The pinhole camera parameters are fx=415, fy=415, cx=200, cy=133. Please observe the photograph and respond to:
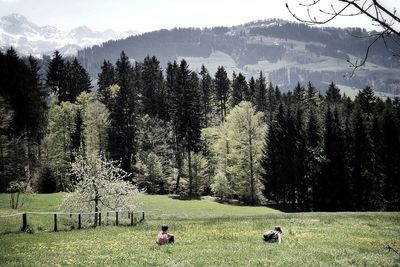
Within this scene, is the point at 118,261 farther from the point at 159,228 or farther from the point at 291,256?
the point at 159,228

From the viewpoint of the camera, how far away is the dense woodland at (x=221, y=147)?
231ft

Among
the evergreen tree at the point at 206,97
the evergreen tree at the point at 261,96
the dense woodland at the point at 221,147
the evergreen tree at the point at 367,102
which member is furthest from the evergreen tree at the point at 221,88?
the evergreen tree at the point at 367,102

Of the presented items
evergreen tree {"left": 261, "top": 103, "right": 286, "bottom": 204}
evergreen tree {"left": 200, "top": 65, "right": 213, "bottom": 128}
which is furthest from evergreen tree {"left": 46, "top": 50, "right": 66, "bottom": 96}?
evergreen tree {"left": 261, "top": 103, "right": 286, "bottom": 204}

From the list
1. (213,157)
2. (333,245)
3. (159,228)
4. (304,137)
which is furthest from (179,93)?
(333,245)

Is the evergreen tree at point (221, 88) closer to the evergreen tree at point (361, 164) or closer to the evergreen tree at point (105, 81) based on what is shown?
the evergreen tree at point (105, 81)

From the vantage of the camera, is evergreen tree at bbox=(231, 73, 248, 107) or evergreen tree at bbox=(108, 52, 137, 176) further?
evergreen tree at bbox=(231, 73, 248, 107)

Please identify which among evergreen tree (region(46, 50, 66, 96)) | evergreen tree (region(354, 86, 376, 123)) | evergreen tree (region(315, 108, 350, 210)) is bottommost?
evergreen tree (region(315, 108, 350, 210))

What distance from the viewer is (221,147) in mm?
84375

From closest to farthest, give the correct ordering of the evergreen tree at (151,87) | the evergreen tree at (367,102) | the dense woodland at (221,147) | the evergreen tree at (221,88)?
the dense woodland at (221,147) → the evergreen tree at (367,102) → the evergreen tree at (151,87) → the evergreen tree at (221,88)

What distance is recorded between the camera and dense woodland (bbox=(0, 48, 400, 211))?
70.4 metres

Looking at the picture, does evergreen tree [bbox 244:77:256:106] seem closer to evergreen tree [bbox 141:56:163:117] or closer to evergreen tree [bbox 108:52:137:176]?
evergreen tree [bbox 141:56:163:117]

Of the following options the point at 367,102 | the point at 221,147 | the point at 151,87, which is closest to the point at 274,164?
the point at 221,147

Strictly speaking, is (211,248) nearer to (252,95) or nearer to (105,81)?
(252,95)

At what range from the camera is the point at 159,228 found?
32.3m
